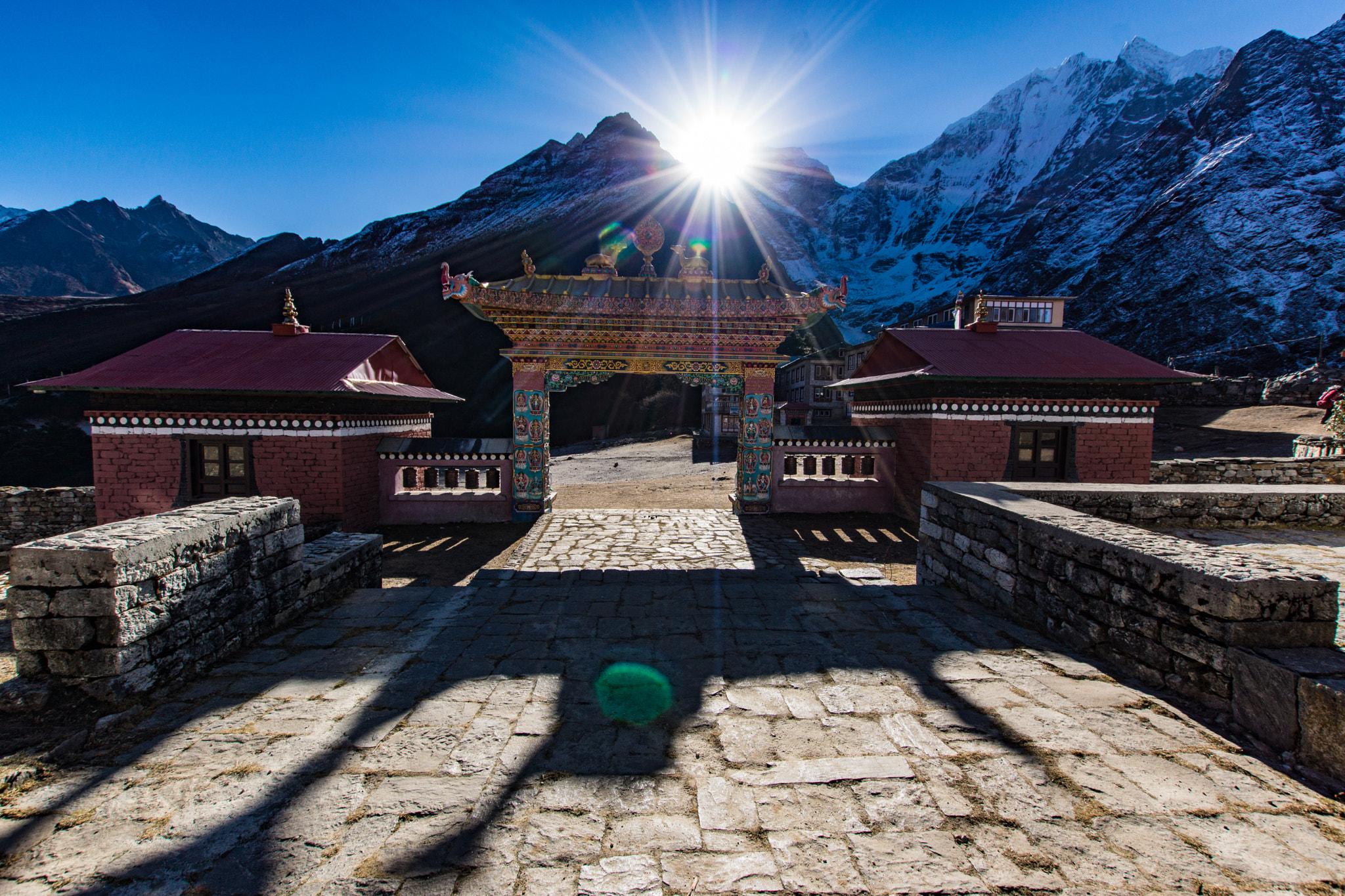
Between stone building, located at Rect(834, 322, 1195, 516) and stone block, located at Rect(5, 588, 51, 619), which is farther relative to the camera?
stone building, located at Rect(834, 322, 1195, 516)

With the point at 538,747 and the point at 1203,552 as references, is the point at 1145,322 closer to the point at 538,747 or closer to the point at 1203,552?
the point at 1203,552

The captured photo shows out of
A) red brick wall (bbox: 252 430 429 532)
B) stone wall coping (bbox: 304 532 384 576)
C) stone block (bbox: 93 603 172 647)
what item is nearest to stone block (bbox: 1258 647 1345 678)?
stone block (bbox: 93 603 172 647)

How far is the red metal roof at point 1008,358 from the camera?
35.3ft

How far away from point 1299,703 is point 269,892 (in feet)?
14.9

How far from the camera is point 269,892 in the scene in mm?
2043

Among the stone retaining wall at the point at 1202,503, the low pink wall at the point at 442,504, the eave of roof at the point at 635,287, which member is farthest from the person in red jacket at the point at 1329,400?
the low pink wall at the point at 442,504

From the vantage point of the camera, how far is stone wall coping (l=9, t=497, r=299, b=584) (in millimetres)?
3094

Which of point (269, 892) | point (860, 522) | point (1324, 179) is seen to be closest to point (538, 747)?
point (269, 892)

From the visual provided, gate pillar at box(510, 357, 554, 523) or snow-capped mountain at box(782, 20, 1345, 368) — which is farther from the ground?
snow-capped mountain at box(782, 20, 1345, 368)

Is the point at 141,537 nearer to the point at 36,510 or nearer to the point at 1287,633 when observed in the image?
the point at 1287,633

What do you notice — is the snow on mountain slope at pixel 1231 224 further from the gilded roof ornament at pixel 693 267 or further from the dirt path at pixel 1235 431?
the gilded roof ornament at pixel 693 267

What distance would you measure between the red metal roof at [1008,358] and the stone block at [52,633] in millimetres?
11255

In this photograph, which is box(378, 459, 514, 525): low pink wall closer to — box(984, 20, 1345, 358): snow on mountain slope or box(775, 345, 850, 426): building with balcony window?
box(775, 345, 850, 426): building with balcony window

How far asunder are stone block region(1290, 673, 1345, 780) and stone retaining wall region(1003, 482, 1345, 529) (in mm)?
3407
